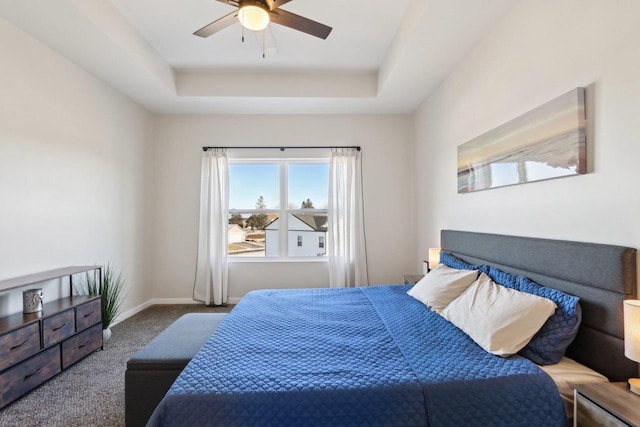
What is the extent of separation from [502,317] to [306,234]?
9.94 feet

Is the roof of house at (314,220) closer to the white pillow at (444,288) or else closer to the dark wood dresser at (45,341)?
the white pillow at (444,288)

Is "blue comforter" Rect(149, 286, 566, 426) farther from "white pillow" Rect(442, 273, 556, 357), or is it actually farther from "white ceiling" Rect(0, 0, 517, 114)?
"white ceiling" Rect(0, 0, 517, 114)

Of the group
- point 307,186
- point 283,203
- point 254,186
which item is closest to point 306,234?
point 283,203

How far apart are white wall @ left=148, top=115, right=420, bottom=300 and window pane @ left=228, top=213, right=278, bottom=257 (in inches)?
9.4

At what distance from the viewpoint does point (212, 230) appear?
409cm

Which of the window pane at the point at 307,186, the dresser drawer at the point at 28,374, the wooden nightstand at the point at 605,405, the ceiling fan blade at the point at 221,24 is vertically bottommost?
the dresser drawer at the point at 28,374

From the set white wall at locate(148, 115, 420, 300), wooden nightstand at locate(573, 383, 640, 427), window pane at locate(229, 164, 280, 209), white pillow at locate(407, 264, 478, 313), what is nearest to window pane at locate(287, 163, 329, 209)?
Answer: window pane at locate(229, 164, 280, 209)

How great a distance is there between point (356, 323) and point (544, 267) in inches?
45.5

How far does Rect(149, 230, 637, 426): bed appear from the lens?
1.16m

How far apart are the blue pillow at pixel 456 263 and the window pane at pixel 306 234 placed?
1.84m

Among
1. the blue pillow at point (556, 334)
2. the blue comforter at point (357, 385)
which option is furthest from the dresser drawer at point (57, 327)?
the blue pillow at point (556, 334)

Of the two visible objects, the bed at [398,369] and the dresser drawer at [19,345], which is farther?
the dresser drawer at [19,345]

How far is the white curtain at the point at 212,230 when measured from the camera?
13.3ft

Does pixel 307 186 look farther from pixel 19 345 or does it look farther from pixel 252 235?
pixel 19 345
